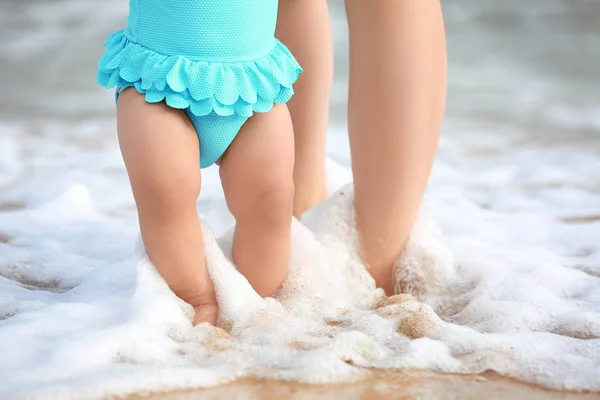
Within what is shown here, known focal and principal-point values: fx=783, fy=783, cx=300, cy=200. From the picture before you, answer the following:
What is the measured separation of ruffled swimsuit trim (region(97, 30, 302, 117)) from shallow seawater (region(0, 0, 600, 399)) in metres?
0.28

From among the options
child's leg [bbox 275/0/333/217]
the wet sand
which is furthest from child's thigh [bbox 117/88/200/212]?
child's leg [bbox 275/0/333/217]

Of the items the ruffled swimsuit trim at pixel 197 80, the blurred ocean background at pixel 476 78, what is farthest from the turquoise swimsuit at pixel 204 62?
the blurred ocean background at pixel 476 78

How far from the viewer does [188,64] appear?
45.0 inches

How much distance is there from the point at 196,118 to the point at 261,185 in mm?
142

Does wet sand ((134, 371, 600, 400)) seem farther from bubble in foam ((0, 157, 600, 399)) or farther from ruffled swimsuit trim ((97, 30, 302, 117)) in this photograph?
ruffled swimsuit trim ((97, 30, 302, 117))

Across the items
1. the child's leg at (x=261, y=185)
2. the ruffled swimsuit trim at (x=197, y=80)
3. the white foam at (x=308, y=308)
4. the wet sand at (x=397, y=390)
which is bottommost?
the white foam at (x=308, y=308)

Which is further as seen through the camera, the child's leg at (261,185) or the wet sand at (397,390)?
the child's leg at (261,185)

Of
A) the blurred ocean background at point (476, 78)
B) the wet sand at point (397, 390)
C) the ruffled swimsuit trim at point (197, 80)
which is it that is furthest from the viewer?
the blurred ocean background at point (476, 78)

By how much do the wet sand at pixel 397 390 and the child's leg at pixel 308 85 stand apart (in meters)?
0.63

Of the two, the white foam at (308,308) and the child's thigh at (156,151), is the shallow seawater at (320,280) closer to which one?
the white foam at (308,308)

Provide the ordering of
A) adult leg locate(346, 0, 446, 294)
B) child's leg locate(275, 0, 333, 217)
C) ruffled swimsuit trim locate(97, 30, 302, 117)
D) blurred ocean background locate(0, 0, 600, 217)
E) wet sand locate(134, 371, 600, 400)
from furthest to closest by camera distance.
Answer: blurred ocean background locate(0, 0, 600, 217)
child's leg locate(275, 0, 333, 217)
adult leg locate(346, 0, 446, 294)
ruffled swimsuit trim locate(97, 30, 302, 117)
wet sand locate(134, 371, 600, 400)

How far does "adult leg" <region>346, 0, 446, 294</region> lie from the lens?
4.50ft

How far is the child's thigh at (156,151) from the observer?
3.74 feet

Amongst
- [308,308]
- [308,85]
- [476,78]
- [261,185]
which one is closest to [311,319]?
[308,308]
